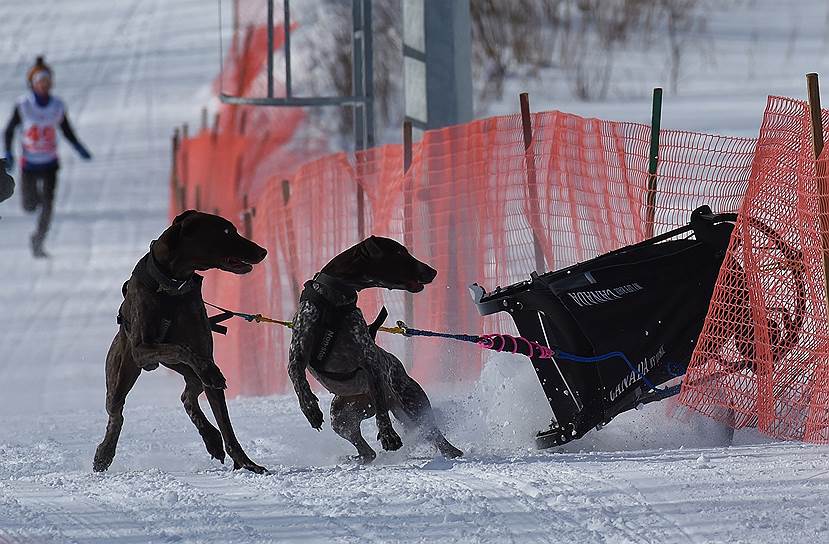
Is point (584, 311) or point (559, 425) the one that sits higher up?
point (584, 311)

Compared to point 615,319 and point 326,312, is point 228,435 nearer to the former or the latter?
point 326,312

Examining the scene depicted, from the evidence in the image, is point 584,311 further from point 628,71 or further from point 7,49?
point 7,49

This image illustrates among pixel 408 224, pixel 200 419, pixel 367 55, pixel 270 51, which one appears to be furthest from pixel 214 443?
pixel 270 51

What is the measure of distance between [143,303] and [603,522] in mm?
2285

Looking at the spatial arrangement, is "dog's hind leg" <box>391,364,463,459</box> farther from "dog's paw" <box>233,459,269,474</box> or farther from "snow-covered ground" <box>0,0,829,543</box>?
"dog's paw" <box>233,459,269,474</box>

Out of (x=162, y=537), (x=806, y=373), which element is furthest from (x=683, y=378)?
(x=162, y=537)

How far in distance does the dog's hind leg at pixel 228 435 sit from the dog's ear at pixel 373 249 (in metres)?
0.80

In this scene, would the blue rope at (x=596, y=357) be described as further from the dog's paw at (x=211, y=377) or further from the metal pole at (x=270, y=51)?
the metal pole at (x=270, y=51)

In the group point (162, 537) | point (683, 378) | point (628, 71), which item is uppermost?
point (628, 71)

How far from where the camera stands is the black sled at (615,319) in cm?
613

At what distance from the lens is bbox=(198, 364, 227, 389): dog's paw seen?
6086 mm

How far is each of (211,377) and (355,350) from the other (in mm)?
578

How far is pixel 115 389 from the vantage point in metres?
6.47

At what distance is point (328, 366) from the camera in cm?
616
